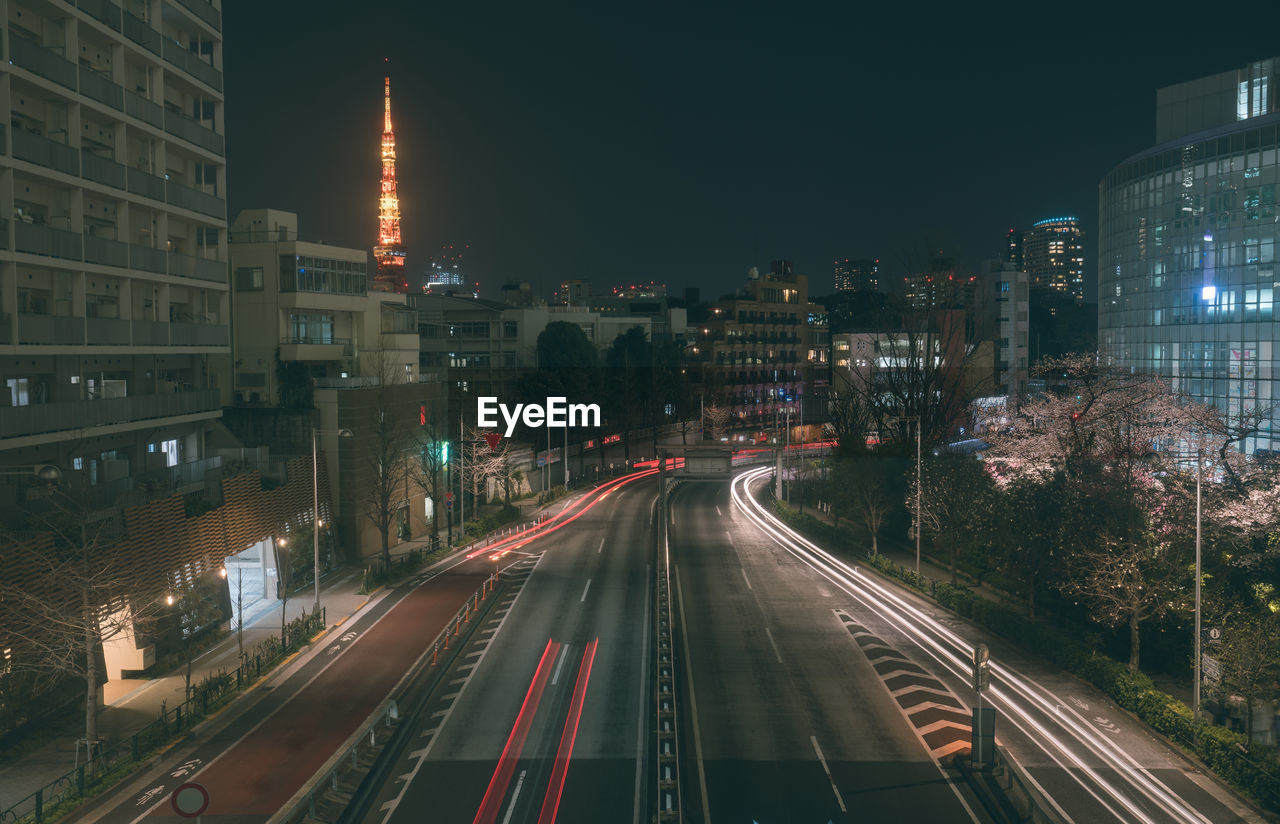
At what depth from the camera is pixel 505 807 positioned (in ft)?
60.8

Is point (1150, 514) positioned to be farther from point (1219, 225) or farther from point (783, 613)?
point (1219, 225)

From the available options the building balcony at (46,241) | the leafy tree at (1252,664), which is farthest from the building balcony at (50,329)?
the leafy tree at (1252,664)

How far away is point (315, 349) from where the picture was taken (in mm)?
48969

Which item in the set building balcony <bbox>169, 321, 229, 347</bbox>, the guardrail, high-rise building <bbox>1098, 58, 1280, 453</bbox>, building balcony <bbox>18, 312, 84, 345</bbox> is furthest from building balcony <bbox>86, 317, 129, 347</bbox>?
high-rise building <bbox>1098, 58, 1280, 453</bbox>

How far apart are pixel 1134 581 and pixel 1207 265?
167ft

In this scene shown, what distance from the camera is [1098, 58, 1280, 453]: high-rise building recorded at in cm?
6234

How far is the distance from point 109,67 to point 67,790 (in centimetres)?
2736

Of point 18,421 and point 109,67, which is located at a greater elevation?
point 109,67

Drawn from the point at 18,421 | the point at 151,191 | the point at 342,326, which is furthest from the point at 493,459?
the point at 18,421

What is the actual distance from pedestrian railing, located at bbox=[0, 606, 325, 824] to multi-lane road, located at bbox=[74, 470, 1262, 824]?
2.27 ft

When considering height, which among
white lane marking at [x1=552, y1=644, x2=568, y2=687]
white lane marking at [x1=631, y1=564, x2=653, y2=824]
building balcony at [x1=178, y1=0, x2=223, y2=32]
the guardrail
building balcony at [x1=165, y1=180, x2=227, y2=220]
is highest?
building balcony at [x1=178, y1=0, x2=223, y2=32]

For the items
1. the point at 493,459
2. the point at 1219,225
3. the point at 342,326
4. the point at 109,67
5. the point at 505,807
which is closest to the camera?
the point at 505,807

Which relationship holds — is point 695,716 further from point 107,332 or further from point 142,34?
point 142,34

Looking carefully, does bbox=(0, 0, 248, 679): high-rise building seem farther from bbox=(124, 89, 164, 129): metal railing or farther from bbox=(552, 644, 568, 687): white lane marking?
bbox=(552, 644, 568, 687): white lane marking
